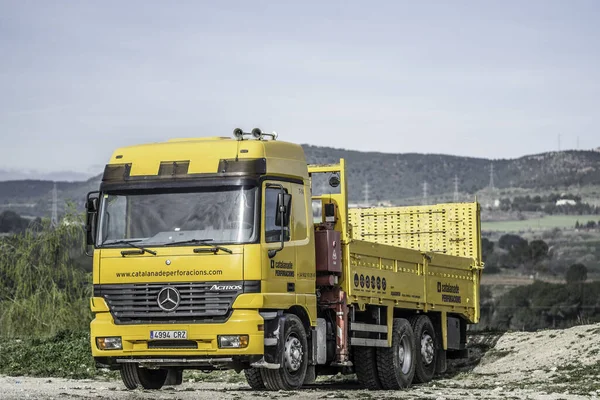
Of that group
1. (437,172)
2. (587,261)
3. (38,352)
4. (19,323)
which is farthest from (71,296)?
(437,172)

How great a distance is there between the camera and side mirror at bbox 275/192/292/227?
15.4m

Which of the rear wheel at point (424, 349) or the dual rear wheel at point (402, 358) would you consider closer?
the dual rear wheel at point (402, 358)

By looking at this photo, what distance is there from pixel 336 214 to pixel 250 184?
Result: 103 inches

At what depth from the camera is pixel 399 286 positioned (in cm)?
1942

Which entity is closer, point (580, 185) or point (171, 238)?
point (171, 238)

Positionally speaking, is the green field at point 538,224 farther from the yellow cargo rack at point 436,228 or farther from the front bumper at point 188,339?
the front bumper at point 188,339

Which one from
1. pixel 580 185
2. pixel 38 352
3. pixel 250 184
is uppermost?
pixel 580 185

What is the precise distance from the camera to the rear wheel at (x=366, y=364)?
736 inches

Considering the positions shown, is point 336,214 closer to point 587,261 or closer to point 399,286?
point 399,286

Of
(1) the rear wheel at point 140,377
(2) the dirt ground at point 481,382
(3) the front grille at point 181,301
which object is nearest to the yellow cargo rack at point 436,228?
(2) the dirt ground at point 481,382

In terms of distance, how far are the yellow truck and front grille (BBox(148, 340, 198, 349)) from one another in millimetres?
16

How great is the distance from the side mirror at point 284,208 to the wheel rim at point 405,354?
4.72m

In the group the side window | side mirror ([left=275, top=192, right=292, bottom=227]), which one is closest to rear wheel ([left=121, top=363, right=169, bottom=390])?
the side window

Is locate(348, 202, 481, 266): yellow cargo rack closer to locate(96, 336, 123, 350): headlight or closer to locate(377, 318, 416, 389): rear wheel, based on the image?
locate(377, 318, 416, 389): rear wheel
